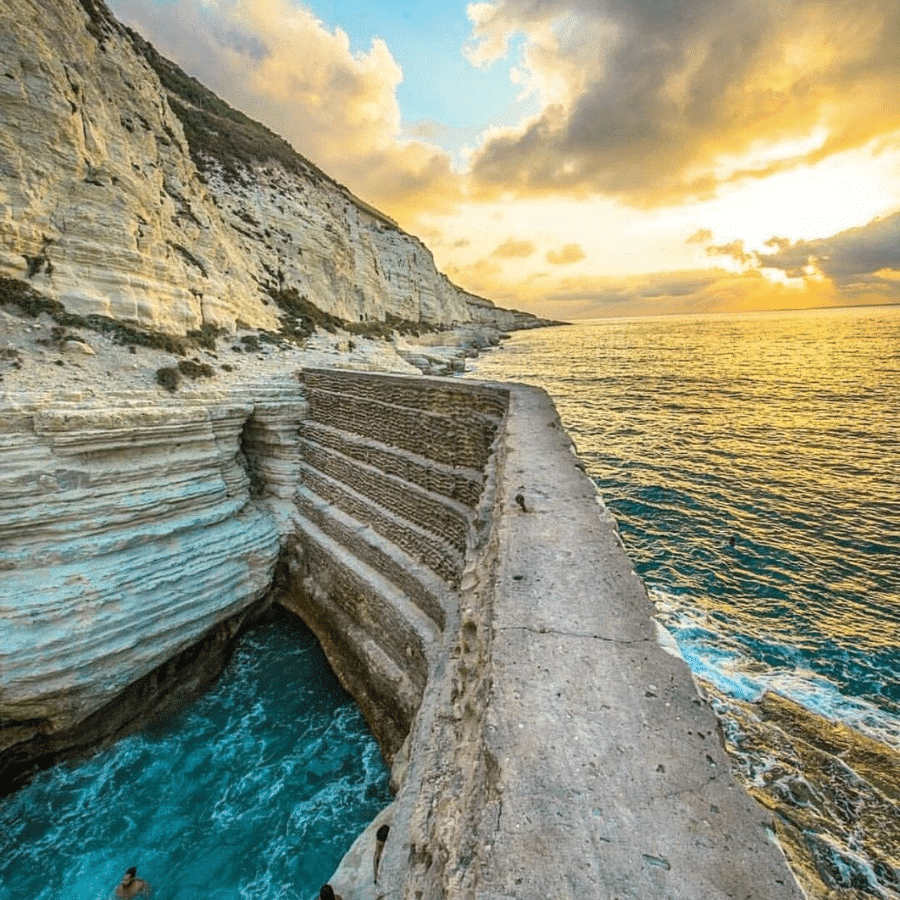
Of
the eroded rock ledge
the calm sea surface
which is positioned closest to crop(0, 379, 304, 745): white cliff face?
the eroded rock ledge

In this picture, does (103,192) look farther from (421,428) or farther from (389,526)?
(389,526)

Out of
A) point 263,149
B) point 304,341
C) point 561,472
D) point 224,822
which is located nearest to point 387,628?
point 224,822

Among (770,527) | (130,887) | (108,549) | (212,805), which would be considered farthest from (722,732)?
(770,527)

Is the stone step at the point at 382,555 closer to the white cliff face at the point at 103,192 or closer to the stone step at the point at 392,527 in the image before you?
the stone step at the point at 392,527

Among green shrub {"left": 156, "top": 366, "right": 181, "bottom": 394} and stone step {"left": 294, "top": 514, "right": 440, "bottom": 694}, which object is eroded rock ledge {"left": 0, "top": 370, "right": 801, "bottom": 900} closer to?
stone step {"left": 294, "top": 514, "right": 440, "bottom": 694}

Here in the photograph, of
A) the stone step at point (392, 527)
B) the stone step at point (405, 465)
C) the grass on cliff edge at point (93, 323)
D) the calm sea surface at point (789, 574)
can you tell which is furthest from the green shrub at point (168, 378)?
the calm sea surface at point (789, 574)

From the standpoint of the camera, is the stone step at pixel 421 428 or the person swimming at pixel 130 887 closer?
the person swimming at pixel 130 887
